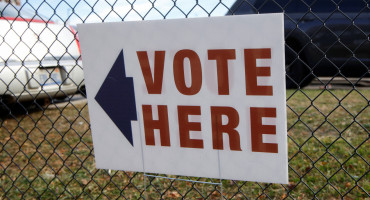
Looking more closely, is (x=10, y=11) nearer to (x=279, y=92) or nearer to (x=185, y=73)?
(x=185, y=73)

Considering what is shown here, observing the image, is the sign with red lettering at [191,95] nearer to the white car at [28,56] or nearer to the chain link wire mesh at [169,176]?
the chain link wire mesh at [169,176]

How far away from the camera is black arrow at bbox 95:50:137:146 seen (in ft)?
5.21

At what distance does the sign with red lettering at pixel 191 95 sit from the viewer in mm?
1387

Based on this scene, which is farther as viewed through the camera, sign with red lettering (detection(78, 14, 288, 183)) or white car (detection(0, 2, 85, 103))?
white car (detection(0, 2, 85, 103))

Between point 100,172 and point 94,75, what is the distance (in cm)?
138

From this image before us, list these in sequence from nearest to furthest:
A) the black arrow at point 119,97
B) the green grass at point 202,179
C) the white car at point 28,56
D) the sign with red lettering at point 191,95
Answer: the sign with red lettering at point 191,95 → the black arrow at point 119,97 → the green grass at point 202,179 → the white car at point 28,56

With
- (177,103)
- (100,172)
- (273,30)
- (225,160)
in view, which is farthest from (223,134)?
(100,172)

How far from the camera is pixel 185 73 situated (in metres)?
1.48

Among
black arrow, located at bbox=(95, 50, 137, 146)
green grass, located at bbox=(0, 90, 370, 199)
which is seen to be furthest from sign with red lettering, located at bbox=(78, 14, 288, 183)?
green grass, located at bbox=(0, 90, 370, 199)

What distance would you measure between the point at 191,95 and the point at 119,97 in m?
0.36

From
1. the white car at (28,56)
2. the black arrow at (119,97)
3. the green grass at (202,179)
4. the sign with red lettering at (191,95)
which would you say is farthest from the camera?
the white car at (28,56)

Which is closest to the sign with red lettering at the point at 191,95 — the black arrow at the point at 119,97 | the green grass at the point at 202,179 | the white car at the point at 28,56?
the black arrow at the point at 119,97

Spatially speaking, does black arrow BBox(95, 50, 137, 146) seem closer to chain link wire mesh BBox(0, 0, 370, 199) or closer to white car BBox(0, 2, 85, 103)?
chain link wire mesh BBox(0, 0, 370, 199)

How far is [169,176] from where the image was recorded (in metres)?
2.77
